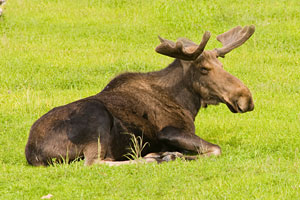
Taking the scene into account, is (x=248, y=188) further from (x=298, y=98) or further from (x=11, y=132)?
(x=298, y=98)

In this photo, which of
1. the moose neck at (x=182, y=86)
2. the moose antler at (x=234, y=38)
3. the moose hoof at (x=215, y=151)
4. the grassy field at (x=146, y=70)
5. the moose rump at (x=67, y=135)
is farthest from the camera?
the moose antler at (x=234, y=38)

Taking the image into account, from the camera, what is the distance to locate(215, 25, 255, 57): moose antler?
35.2ft

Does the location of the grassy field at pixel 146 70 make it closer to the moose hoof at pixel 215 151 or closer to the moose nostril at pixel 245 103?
the moose hoof at pixel 215 151

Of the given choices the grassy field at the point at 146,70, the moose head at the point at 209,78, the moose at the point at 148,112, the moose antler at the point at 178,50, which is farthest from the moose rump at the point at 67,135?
the moose head at the point at 209,78

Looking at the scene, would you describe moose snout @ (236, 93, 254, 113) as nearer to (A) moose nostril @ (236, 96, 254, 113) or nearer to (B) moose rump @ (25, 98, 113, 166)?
(A) moose nostril @ (236, 96, 254, 113)

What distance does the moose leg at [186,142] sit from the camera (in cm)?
969

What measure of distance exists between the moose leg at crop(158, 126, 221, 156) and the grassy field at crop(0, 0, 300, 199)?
0.31 meters

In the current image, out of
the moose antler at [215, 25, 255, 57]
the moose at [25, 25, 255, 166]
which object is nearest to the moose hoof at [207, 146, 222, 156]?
the moose at [25, 25, 255, 166]

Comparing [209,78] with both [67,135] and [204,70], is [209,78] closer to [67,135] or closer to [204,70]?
[204,70]

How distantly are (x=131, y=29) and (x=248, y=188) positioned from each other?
13892 millimetres

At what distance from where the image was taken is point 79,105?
9.61m

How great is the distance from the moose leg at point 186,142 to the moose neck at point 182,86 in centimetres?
66

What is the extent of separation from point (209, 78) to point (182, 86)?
2.00 ft

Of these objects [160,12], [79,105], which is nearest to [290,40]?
[160,12]
